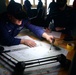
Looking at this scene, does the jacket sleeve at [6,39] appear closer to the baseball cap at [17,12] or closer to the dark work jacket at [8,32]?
the dark work jacket at [8,32]

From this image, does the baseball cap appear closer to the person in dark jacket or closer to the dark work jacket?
the person in dark jacket

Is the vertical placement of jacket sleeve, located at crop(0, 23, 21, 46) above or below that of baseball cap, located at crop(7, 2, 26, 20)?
below

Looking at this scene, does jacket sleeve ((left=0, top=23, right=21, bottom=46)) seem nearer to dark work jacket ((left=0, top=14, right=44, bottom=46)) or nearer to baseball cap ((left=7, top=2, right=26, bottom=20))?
dark work jacket ((left=0, top=14, right=44, bottom=46))

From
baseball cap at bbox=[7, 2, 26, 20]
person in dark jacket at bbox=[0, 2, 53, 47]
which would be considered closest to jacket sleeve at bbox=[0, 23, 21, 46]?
person in dark jacket at bbox=[0, 2, 53, 47]

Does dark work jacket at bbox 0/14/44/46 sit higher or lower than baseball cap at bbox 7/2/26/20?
lower

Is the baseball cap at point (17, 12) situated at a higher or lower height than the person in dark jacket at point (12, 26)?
higher

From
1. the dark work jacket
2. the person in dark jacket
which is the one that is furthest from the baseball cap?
the dark work jacket

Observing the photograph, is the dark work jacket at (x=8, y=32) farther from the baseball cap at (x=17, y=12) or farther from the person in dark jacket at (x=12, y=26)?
the baseball cap at (x=17, y=12)

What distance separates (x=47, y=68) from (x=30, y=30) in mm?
890

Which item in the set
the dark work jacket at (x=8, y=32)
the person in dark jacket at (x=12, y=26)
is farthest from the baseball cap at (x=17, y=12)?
the dark work jacket at (x=8, y=32)

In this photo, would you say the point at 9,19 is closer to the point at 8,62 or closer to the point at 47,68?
the point at 8,62

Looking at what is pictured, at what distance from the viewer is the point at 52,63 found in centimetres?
129

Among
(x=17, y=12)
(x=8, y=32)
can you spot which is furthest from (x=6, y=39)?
(x=17, y=12)

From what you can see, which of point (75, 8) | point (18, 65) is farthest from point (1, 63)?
point (75, 8)
